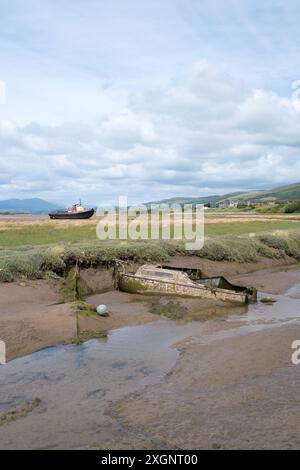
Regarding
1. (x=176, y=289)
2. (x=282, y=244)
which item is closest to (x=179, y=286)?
(x=176, y=289)

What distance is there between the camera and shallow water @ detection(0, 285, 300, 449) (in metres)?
9.55

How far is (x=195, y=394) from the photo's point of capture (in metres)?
11.4

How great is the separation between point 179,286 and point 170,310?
232cm

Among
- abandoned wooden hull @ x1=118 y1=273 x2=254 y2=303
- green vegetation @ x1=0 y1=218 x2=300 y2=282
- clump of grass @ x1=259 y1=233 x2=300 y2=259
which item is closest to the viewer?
abandoned wooden hull @ x1=118 y1=273 x2=254 y2=303

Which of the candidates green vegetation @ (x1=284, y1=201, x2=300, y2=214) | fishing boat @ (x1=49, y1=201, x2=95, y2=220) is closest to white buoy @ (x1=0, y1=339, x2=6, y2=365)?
fishing boat @ (x1=49, y1=201, x2=95, y2=220)

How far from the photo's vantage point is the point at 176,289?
23016 millimetres

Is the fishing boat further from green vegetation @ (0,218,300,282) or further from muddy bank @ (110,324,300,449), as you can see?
muddy bank @ (110,324,300,449)

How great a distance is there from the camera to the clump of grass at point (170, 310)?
2040 cm

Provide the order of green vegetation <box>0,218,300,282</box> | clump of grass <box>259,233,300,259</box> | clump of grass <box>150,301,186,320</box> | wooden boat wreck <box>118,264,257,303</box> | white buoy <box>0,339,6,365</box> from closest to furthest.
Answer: white buoy <box>0,339,6,365</box>
clump of grass <box>150,301,186,320</box>
wooden boat wreck <box>118,264,257,303</box>
green vegetation <box>0,218,300,282</box>
clump of grass <box>259,233,300,259</box>

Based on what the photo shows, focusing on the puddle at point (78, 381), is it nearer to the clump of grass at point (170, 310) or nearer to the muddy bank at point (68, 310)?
the muddy bank at point (68, 310)

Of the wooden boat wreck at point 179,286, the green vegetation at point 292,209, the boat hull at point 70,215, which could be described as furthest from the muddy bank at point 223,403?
the green vegetation at point 292,209

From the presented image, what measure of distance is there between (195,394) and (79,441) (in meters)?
3.55

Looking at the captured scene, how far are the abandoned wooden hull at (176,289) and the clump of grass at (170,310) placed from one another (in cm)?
130

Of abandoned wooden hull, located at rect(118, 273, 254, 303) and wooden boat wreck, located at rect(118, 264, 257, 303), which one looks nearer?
abandoned wooden hull, located at rect(118, 273, 254, 303)
